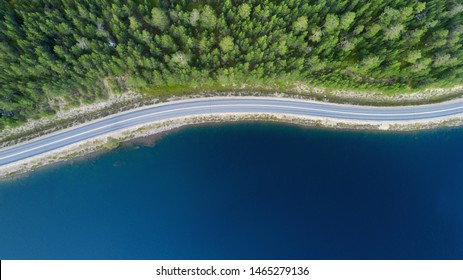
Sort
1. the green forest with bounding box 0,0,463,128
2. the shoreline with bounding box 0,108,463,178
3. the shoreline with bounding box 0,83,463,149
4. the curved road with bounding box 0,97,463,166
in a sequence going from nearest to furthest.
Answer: the green forest with bounding box 0,0,463,128 < the shoreline with bounding box 0,83,463,149 < the curved road with bounding box 0,97,463,166 < the shoreline with bounding box 0,108,463,178

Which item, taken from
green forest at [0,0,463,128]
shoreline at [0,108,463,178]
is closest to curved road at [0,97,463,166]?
shoreline at [0,108,463,178]

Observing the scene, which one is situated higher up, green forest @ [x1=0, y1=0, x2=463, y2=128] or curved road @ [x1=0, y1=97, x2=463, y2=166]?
green forest @ [x1=0, y1=0, x2=463, y2=128]

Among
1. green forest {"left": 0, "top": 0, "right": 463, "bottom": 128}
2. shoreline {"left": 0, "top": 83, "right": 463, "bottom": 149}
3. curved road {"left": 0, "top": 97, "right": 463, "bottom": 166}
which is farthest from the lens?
curved road {"left": 0, "top": 97, "right": 463, "bottom": 166}

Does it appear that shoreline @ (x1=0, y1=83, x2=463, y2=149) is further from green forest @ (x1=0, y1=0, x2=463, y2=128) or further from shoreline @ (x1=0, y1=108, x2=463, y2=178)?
shoreline @ (x1=0, y1=108, x2=463, y2=178)

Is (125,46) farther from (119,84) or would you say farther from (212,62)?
(212,62)

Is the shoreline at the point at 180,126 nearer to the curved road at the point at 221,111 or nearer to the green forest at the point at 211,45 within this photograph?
the curved road at the point at 221,111

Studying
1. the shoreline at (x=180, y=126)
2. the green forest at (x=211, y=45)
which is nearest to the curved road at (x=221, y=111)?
the shoreline at (x=180, y=126)
